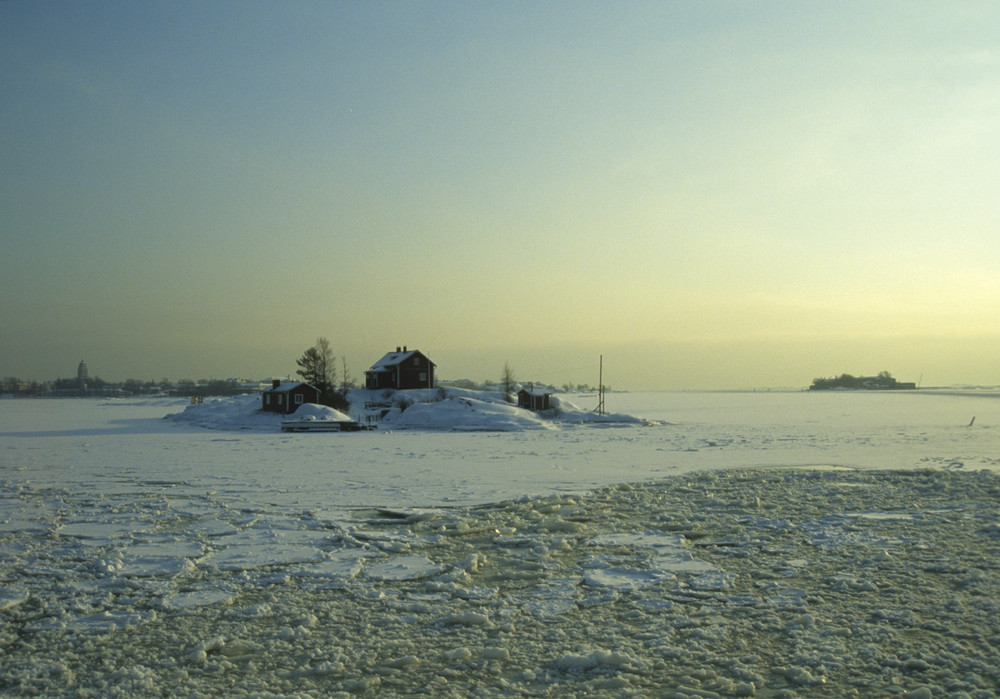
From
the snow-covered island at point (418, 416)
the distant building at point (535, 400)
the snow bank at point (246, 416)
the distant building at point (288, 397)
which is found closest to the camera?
the snow bank at point (246, 416)

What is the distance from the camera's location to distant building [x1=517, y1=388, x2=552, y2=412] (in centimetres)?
5541

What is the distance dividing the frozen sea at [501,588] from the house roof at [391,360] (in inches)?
1883

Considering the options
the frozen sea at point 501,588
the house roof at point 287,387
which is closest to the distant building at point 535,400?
the house roof at point 287,387

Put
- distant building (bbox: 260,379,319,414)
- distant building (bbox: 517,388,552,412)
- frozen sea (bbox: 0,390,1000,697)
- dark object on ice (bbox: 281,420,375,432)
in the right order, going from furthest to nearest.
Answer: distant building (bbox: 517,388,552,412) → distant building (bbox: 260,379,319,414) → dark object on ice (bbox: 281,420,375,432) → frozen sea (bbox: 0,390,1000,697)

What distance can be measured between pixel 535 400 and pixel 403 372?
13.3 m

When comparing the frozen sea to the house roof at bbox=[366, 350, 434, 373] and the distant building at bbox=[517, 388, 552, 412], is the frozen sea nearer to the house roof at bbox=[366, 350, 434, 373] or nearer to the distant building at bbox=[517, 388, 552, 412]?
the distant building at bbox=[517, 388, 552, 412]

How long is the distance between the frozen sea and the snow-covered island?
1067 inches

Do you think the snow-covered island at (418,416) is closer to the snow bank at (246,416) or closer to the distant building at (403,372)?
the snow bank at (246,416)

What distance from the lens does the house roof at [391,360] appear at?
62125 millimetres

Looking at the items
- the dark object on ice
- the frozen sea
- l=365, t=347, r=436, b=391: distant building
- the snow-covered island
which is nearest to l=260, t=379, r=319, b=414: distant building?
the snow-covered island

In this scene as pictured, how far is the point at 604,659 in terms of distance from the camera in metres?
4.73

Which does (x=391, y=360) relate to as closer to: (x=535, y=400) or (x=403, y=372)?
(x=403, y=372)

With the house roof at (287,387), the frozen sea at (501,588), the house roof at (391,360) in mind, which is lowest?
the frozen sea at (501,588)

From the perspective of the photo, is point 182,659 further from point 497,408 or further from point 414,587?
point 497,408
